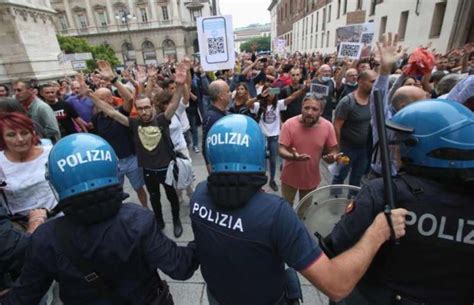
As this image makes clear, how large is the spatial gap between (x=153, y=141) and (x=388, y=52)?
2.69m

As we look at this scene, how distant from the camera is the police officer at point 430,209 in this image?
1082 mm

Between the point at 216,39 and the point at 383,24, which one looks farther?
the point at 383,24

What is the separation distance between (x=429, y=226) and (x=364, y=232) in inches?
10.2

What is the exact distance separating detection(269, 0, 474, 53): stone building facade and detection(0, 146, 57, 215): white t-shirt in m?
8.02

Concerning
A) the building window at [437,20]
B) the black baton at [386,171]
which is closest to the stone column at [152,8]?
the building window at [437,20]

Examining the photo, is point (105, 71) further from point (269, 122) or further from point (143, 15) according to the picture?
point (143, 15)

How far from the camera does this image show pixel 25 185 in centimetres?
217

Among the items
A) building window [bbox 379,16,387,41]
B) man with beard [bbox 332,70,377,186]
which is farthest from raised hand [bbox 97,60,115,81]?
building window [bbox 379,16,387,41]

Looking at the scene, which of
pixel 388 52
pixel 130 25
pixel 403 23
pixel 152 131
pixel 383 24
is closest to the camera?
pixel 388 52

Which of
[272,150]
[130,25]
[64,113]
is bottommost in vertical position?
[272,150]

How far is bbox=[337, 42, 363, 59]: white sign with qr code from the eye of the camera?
5.86m

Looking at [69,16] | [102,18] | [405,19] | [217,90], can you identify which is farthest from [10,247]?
[69,16]

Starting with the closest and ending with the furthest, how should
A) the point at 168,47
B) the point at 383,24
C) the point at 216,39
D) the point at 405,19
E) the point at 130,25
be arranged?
the point at 216,39
the point at 405,19
the point at 383,24
the point at 130,25
the point at 168,47

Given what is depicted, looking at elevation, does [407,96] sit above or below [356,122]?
above
